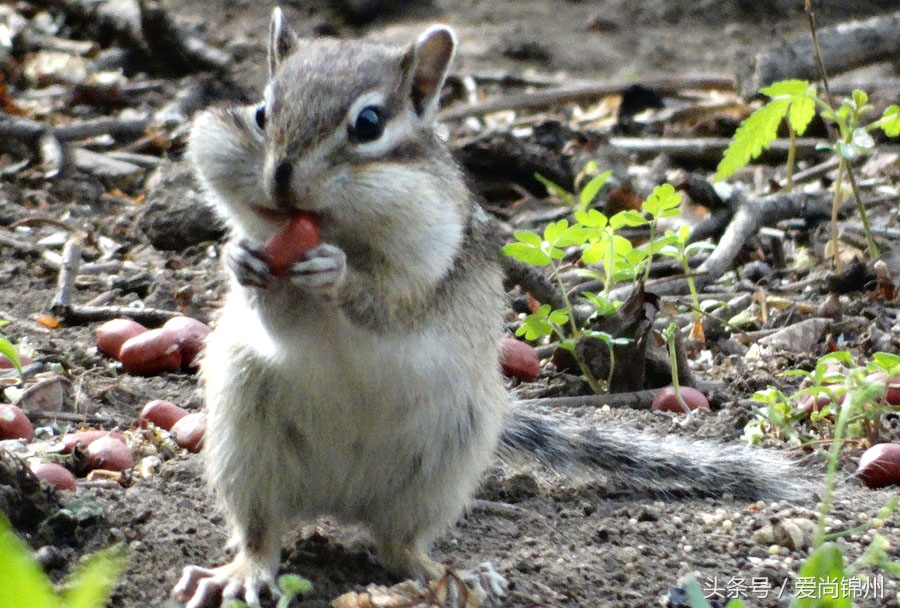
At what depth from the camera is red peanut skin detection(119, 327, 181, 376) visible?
409 centimetres

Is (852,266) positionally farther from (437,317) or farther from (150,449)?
(150,449)

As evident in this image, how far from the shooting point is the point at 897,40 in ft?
23.3

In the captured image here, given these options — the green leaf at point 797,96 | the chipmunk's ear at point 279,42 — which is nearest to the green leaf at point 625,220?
the green leaf at point 797,96

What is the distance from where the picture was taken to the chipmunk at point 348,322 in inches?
101

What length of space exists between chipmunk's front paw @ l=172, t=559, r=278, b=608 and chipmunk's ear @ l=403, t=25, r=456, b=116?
1169mm

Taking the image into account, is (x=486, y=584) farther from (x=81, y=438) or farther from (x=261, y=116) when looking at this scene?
(x=81, y=438)

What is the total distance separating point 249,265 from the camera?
2.58 meters

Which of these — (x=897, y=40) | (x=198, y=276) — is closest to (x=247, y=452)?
(x=198, y=276)

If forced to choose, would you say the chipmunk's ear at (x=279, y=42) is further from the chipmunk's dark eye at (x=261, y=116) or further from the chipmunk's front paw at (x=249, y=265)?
the chipmunk's front paw at (x=249, y=265)

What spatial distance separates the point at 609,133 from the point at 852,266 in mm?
2626

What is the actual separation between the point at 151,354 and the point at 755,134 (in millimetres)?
2214

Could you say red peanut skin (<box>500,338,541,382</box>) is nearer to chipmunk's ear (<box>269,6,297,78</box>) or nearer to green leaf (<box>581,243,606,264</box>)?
green leaf (<box>581,243,606,264</box>)

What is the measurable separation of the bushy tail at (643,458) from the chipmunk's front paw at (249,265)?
116 cm

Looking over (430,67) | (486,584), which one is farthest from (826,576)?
(430,67)
